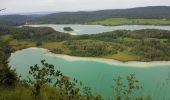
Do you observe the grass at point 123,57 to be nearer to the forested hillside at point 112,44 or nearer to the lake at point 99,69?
the forested hillside at point 112,44

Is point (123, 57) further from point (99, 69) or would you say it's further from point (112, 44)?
point (99, 69)

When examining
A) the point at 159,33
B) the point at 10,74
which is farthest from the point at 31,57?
the point at 10,74

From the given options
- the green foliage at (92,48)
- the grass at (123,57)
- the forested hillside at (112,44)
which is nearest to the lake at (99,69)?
the grass at (123,57)

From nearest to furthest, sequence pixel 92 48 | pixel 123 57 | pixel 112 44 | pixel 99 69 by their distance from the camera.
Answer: pixel 99 69, pixel 123 57, pixel 92 48, pixel 112 44

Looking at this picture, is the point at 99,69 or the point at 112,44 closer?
the point at 99,69

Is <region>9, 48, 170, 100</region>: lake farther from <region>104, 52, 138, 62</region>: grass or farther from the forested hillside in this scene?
the forested hillside

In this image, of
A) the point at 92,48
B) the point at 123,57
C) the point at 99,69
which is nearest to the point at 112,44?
the point at 92,48

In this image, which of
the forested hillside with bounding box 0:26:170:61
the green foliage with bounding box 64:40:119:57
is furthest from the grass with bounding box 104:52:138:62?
the green foliage with bounding box 64:40:119:57

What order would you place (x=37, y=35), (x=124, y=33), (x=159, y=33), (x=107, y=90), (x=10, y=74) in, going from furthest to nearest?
1. (x=37, y=35)
2. (x=124, y=33)
3. (x=159, y=33)
4. (x=107, y=90)
5. (x=10, y=74)

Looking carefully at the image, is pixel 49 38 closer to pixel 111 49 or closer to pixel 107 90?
pixel 111 49
